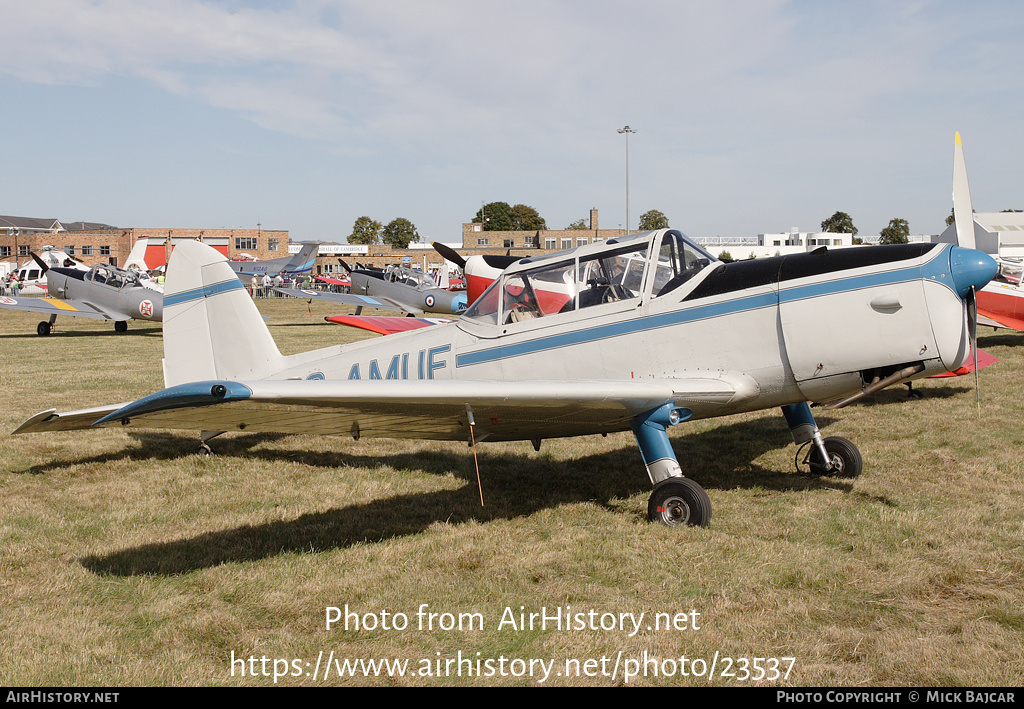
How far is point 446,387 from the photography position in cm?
438

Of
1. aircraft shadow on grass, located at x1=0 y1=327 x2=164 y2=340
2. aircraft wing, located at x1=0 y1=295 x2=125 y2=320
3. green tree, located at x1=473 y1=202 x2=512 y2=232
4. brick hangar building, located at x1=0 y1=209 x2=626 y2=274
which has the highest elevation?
green tree, located at x1=473 y1=202 x2=512 y2=232

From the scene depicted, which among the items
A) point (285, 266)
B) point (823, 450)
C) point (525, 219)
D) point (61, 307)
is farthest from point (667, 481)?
point (525, 219)

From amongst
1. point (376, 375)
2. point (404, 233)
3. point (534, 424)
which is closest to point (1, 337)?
point (376, 375)

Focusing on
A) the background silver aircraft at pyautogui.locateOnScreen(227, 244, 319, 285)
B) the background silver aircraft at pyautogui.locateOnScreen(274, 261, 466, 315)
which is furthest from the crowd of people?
the background silver aircraft at pyautogui.locateOnScreen(274, 261, 466, 315)

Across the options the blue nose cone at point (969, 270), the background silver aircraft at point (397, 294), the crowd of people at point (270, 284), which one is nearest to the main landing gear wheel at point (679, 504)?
the blue nose cone at point (969, 270)

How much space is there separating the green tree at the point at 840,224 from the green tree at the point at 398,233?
60639 mm

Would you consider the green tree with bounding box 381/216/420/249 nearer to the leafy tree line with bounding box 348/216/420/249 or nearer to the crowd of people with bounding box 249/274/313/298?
the leafy tree line with bounding box 348/216/420/249

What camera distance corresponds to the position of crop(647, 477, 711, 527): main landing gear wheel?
16.5ft

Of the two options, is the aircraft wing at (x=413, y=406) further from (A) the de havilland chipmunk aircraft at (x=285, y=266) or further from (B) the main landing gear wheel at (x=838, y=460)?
(A) the de havilland chipmunk aircraft at (x=285, y=266)

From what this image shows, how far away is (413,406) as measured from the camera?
4.56 meters

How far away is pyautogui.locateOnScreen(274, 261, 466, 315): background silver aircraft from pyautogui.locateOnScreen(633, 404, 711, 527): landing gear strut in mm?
21937

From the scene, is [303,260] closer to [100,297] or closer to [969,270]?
[100,297]

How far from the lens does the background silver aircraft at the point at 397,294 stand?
28494 mm
